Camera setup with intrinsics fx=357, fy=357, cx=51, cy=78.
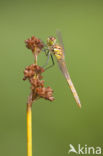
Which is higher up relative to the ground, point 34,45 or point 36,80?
point 34,45

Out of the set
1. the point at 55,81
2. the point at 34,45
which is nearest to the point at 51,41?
the point at 34,45

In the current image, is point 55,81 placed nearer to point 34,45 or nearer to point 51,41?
point 51,41

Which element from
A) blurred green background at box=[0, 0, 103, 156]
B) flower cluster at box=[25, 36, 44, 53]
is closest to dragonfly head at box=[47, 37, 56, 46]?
flower cluster at box=[25, 36, 44, 53]

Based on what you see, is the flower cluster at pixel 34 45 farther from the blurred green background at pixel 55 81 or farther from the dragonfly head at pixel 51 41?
the blurred green background at pixel 55 81

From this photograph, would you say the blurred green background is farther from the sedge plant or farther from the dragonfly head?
the sedge plant

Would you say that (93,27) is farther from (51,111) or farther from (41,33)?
(51,111)
